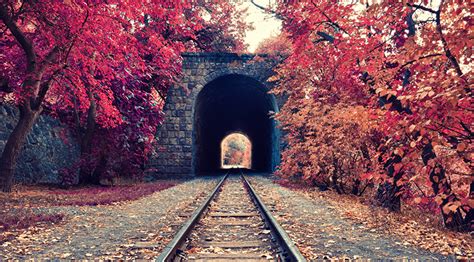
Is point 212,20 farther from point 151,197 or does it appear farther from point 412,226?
point 412,226

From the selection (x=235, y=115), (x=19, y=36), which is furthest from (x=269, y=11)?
(x=235, y=115)

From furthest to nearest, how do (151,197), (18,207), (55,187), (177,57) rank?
(177,57) < (55,187) < (151,197) < (18,207)

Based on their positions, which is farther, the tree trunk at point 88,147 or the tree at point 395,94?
the tree trunk at point 88,147

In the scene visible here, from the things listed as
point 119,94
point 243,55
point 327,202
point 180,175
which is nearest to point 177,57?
point 243,55

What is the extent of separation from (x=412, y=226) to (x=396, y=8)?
3.66 m

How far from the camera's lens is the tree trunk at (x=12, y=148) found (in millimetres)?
9828

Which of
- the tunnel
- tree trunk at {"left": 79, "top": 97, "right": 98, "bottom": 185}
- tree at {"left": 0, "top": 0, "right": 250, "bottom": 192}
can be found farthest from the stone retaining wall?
the tunnel

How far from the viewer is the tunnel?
1917 centimetres

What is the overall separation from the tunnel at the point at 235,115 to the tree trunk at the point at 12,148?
26.8 feet

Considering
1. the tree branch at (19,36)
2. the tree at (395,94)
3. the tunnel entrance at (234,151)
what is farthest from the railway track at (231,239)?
the tunnel entrance at (234,151)

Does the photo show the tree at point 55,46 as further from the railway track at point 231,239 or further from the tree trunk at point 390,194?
the tree trunk at point 390,194

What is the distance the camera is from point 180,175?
57.6ft

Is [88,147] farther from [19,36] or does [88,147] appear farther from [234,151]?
[234,151]

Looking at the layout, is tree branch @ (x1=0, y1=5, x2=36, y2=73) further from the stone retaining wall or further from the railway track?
the railway track
